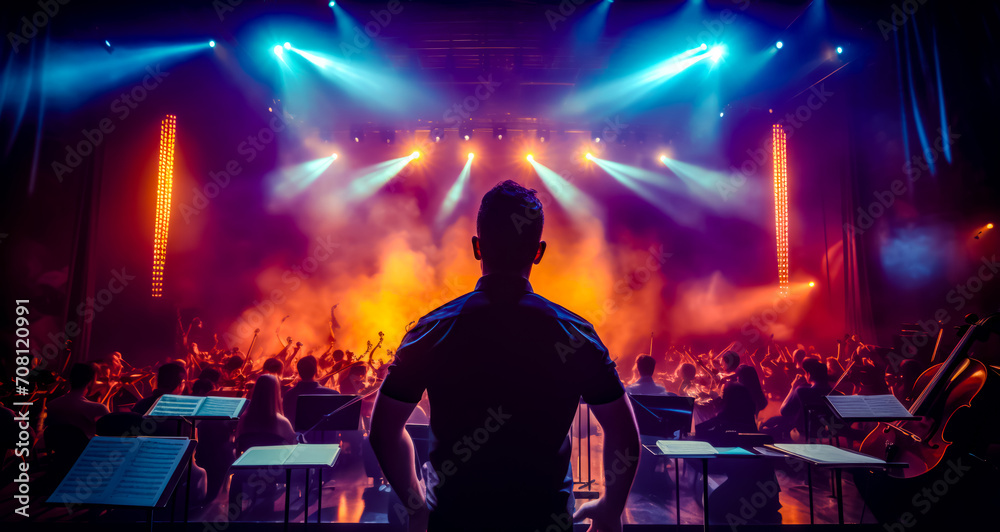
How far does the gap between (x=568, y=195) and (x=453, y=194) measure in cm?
318

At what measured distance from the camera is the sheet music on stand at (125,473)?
2193 millimetres

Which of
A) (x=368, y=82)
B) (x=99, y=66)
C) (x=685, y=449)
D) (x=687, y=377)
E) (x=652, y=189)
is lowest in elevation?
(x=685, y=449)

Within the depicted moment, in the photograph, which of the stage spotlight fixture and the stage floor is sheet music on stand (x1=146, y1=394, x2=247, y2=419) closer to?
the stage floor

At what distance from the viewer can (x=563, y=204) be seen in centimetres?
1262

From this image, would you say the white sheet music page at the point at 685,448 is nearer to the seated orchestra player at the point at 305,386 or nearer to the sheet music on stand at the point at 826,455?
the sheet music on stand at the point at 826,455

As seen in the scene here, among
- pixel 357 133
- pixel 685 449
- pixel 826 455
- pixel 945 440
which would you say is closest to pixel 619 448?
pixel 685 449

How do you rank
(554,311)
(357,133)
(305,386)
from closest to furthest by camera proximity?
(554,311) → (305,386) → (357,133)

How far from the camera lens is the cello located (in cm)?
320

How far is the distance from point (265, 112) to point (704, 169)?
11017 millimetres

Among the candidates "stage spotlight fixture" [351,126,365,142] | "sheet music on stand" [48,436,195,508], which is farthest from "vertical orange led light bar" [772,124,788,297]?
"sheet music on stand" [48,436,195,508]

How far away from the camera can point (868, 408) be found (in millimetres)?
3172

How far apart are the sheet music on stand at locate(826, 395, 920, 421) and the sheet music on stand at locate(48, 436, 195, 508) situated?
403cm

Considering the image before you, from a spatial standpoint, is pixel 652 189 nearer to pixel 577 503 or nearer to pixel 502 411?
pixel 577 503

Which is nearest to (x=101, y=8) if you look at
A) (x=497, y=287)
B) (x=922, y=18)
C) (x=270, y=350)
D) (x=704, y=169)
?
(x=270, y=350)
